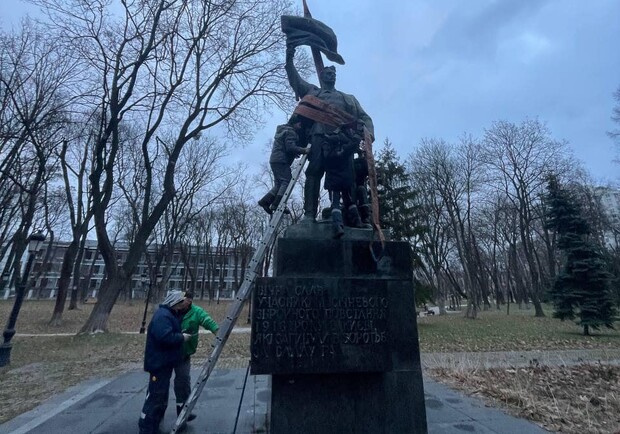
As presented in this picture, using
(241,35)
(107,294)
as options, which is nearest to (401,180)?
(241,35)

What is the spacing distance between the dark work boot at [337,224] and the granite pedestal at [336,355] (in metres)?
0.58

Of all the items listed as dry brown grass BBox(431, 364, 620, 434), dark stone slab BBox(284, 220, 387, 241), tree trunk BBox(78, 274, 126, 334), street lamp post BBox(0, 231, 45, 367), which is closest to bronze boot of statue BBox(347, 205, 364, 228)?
dark stone slab BBox(284, 220, 387, 241)

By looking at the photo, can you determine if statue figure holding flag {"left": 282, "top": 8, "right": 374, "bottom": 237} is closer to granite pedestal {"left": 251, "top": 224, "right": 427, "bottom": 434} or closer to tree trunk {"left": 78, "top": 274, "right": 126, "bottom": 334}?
granite pedestal {"left": 251, "top": 224, "right": 427, "bottom": 434}

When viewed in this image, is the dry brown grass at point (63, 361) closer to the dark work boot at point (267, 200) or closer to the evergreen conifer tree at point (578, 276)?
the dark work boot at point (267, 200)

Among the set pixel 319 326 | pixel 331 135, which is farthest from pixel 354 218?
pixel 319 326

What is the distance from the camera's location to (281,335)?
12.0 ft

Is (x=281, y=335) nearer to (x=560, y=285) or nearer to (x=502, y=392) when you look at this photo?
(x=502, y=392)

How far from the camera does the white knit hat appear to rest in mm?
4199

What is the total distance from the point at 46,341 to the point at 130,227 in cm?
2643

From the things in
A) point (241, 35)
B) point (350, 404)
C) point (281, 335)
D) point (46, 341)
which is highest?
point (241, 35)

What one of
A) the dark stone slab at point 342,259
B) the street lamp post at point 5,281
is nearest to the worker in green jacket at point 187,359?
the dark stone slab at point 342,259

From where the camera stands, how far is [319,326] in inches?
147

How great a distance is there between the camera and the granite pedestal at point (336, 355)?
142 inches

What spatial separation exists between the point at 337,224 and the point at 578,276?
59.7 ft
